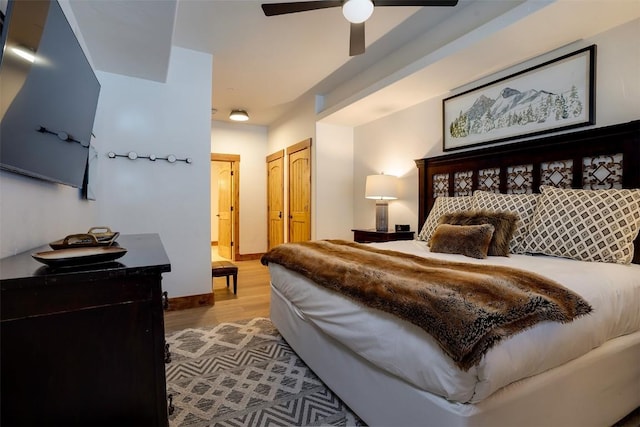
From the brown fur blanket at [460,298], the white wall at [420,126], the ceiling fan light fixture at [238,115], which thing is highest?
the ceiling fan light fixture at [238,115]

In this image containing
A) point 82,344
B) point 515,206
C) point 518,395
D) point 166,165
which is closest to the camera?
point 82,344

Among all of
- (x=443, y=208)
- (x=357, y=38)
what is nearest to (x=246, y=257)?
(x=443, y=208)

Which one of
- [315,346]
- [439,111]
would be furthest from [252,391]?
[439,111]

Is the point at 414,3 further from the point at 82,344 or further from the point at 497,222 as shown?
the point at 82,344

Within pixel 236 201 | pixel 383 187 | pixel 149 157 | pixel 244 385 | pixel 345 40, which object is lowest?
pixel 244 385

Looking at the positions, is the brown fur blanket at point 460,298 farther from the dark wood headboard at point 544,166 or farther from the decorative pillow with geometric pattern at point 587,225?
the dark wood headboard at point 544,166

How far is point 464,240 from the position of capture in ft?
7.24

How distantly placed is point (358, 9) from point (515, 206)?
6.15ft

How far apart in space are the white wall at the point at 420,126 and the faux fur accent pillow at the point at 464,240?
3.88 feet

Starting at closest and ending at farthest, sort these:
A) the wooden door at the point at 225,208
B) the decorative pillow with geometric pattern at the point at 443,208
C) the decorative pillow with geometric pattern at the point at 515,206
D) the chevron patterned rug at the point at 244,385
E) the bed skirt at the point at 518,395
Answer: the bed skirt at the point at 518,395 → the chevron patterned rug at the point at 244,385 → the decorative pillow with geometric pattern at the point at 515,206 → the decorative pillow with geometric pattern at the point at 443,208 → the wooden door at the point at 225,208

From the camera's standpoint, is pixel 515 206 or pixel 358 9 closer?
pixel 358 9

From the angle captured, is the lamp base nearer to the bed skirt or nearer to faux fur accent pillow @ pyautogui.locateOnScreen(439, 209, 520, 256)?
faux fur accent pillow @ pyautogui.locateOnScreen(439, 209, 520, 256)

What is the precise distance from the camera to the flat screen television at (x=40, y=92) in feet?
3.19

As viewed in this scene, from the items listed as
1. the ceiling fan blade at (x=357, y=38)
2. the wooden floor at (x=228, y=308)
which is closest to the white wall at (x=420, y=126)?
the ceiling fan blade at (x=357, y=38)
